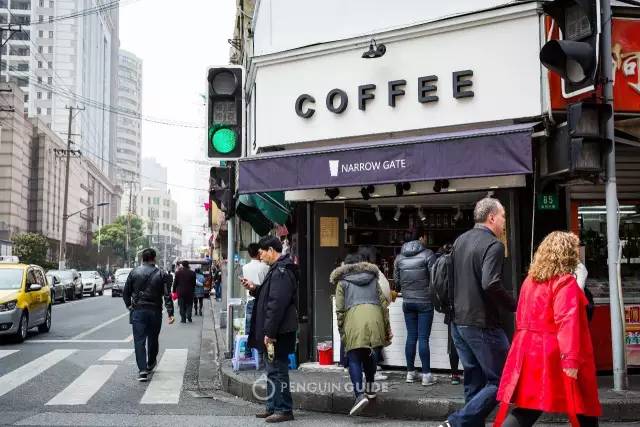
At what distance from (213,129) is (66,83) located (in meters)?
118

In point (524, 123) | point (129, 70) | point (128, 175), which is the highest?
point (129, 70)

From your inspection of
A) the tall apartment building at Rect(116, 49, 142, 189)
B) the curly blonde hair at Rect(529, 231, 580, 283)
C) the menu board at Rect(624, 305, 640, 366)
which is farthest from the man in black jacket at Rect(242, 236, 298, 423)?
the tall apartment building at Rect(116, 49, 142, 189)

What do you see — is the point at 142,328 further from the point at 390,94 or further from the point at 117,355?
the point at 390,94

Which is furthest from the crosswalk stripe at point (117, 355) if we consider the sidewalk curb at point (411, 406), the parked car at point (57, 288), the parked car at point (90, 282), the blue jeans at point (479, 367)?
the parked car at point (90, 282)

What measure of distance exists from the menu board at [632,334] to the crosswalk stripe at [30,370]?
787 centimetres

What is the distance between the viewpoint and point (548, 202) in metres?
8.64

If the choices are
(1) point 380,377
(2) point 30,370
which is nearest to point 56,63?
(2) point 30,370

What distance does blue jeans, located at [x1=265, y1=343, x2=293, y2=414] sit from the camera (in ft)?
21.8

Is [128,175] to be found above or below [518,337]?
above

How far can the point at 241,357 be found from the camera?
9.14 meters

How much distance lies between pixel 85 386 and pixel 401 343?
4.25 metres

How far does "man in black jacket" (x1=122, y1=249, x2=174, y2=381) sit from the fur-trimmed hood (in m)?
3.60

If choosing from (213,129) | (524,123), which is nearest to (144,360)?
(213,129)

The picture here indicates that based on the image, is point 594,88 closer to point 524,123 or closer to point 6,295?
point 524,123
